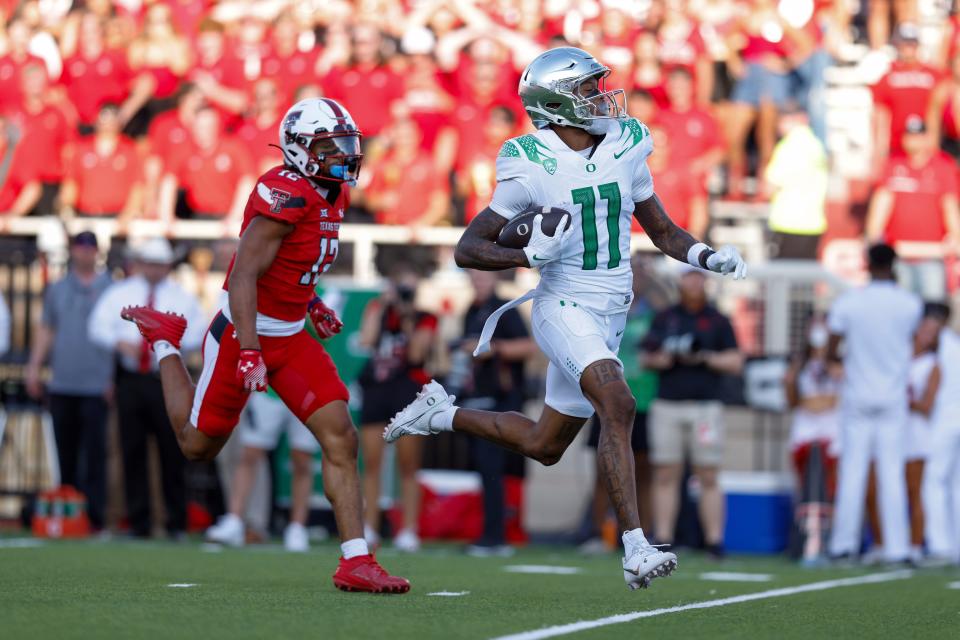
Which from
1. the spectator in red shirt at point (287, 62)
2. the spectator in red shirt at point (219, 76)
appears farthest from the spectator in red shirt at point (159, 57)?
the spectator in red shirt at point (287, 62)

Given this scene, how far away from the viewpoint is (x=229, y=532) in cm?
1163

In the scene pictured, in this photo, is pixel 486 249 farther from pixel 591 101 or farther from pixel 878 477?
pixel 878 477

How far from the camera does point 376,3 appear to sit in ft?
54.4

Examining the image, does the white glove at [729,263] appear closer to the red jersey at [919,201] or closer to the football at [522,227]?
the football at [522,227]

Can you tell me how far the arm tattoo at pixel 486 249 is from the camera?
698cm

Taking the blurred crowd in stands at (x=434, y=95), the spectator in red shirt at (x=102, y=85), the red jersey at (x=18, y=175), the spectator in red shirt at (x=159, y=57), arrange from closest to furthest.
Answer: the blurred crowd in stands at (x=434, y=95) < the red jersey at (x=18, y=175) < the spectator in red shirt at (x=102, y=85) < the spectator in red shirt at (x=159, y=57)

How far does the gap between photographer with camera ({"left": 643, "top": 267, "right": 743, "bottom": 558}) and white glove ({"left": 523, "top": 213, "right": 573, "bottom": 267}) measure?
4966mm

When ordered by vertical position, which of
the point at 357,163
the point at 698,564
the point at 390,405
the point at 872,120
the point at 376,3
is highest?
the point at 376,3

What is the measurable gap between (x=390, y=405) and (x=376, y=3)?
19.3ft

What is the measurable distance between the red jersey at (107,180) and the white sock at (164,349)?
725 centimetres

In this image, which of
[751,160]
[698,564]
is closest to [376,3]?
[751,160]

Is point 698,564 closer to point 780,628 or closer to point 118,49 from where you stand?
point 780,628

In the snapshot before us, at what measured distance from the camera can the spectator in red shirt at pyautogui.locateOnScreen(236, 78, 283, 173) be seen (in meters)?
15.4

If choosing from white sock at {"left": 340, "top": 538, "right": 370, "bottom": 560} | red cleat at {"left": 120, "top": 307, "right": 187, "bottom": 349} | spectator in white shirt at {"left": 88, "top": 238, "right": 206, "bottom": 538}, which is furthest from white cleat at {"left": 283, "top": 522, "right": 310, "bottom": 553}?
white sock at {"left": 340, "top": 538, "right": 370, "bottom": 560}
